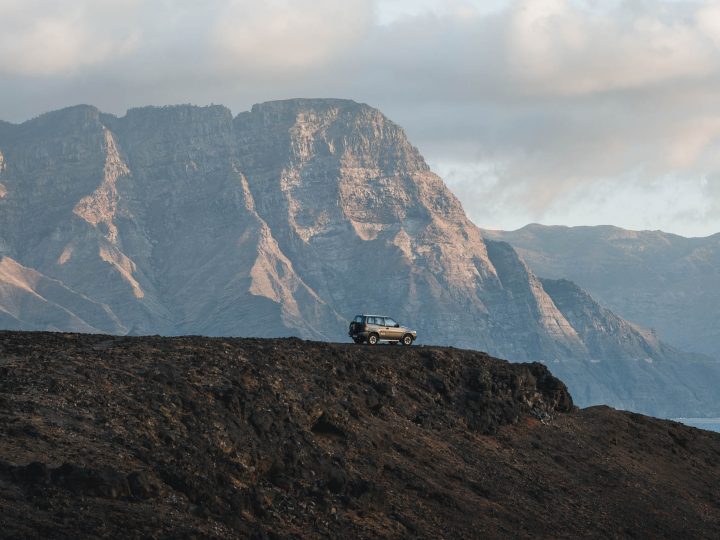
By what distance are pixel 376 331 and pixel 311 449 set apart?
29.8 meters

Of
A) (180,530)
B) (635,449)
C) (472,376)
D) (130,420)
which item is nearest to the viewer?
(180,530)

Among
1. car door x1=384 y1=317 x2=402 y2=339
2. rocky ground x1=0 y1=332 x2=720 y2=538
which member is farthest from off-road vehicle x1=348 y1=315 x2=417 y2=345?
rocky ground x1=0 y1=332 x2=720 y2=538

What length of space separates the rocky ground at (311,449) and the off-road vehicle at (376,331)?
6575 mm

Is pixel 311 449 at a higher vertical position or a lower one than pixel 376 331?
lower

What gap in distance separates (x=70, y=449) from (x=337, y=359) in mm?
24635

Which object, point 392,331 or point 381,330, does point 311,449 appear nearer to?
point 381,330

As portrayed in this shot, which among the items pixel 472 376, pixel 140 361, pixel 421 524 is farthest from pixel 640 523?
pixel 140 361

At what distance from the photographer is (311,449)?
178 ft

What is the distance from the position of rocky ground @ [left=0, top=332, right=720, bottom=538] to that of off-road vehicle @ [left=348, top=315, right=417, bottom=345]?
6.57 metres

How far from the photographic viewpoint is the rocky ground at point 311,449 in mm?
42438

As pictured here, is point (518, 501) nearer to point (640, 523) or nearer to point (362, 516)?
point (640, 523)

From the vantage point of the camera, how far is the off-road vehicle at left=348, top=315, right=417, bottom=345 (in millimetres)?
83188

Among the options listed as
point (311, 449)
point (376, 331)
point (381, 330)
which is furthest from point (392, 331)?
point (311, 449)

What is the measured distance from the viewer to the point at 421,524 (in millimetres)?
53406
